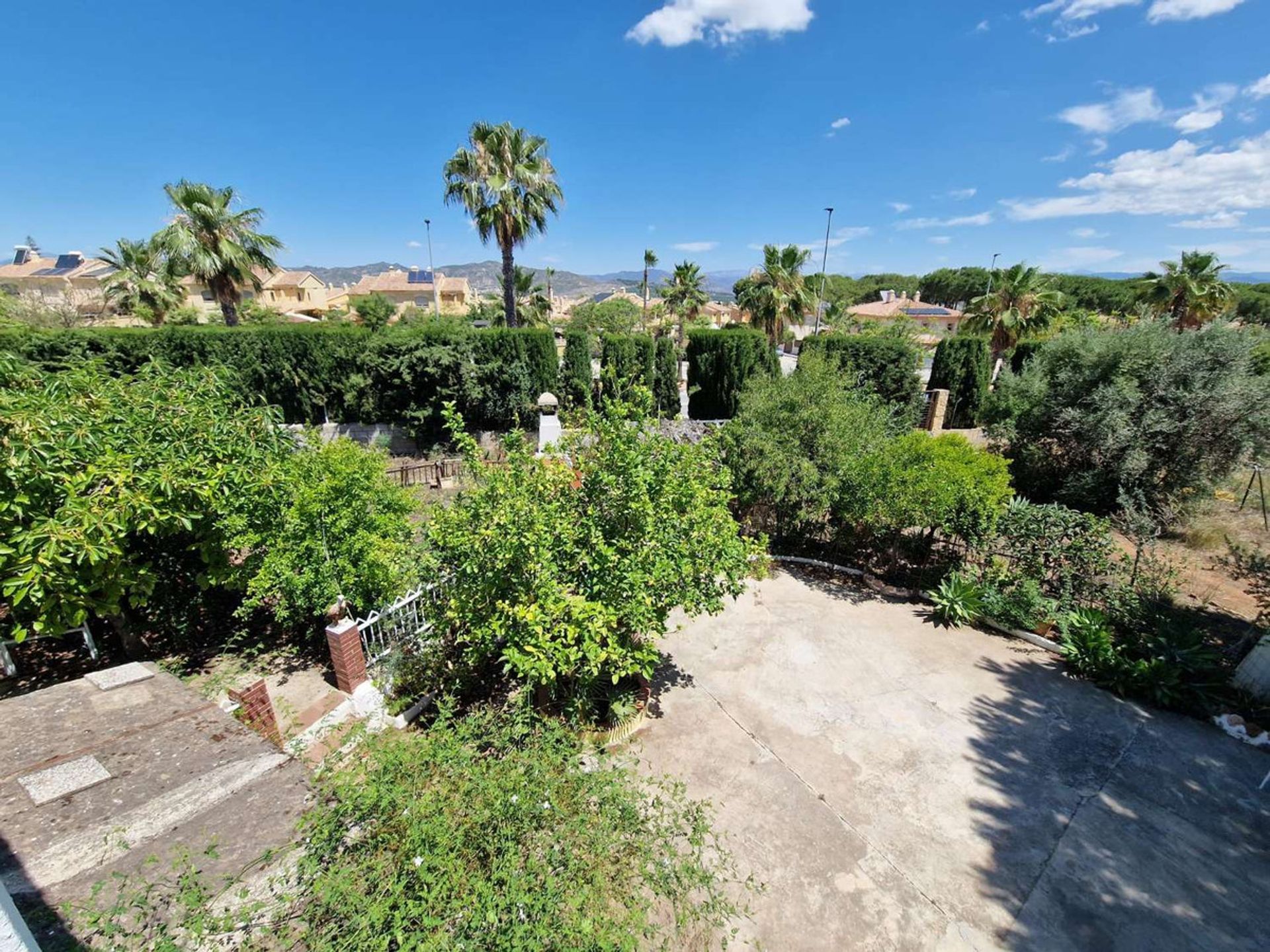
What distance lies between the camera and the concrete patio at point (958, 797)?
13.0 feet

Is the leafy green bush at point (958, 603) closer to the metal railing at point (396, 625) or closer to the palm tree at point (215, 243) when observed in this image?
the metal railing at point (396, 625)

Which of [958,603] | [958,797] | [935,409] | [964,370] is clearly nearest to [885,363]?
[935,409]

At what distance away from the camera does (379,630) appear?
20.0ft

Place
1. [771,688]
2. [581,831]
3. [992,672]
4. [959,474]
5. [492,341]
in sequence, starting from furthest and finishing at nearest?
1. [492,341]
2. [959,474]
3. [992,672]
4. [771,688]
5. [581,831]

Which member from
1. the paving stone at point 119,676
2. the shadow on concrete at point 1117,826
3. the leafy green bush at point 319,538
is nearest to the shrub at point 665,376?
the leafy green bush at point 319,538

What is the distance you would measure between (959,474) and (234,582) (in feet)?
33.7

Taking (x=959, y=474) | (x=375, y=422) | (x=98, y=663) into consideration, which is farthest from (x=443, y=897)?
(x=375, y=422)

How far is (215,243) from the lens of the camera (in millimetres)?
18234

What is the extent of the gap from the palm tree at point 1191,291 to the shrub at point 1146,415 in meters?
14.8

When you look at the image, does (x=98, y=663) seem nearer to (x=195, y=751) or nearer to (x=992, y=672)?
(x=195, y=751)

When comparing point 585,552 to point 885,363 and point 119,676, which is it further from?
point 885,363

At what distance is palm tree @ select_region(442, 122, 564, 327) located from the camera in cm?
1928

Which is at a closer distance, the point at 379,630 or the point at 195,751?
the point at 195,751

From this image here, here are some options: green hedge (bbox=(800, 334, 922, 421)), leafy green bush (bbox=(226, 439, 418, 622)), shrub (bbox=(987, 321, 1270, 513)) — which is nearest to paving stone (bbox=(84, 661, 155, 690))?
leafy green bush (bbox=(226, 439, 418, 622))
